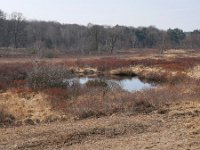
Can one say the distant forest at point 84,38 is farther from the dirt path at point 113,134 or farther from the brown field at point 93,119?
the dirt path at point 113,134

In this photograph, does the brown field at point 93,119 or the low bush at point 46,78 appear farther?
the low bush at point 46,78

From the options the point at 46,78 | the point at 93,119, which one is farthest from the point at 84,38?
the point at 93,119

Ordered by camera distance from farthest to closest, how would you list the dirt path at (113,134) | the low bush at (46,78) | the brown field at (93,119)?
the low bush at (46,78) → the brown field at (93,119) → the dirt path at (113,134)

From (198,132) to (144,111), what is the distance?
12.0ft

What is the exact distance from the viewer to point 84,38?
343ft

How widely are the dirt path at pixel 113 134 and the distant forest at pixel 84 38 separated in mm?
59160

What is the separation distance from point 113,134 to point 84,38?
94.3m

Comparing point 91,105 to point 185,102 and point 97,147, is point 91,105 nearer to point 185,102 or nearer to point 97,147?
point 185,102

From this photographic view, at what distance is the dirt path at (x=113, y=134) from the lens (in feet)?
32.4

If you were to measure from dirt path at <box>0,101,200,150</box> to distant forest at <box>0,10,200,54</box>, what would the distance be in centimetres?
5916

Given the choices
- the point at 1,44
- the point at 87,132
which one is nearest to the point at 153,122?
the point at 87,132

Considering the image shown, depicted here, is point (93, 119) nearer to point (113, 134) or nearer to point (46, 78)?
point (113, 134)

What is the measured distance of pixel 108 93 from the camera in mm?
19203

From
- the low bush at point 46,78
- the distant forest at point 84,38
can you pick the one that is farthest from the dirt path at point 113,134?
the distant forest at point 84,38
